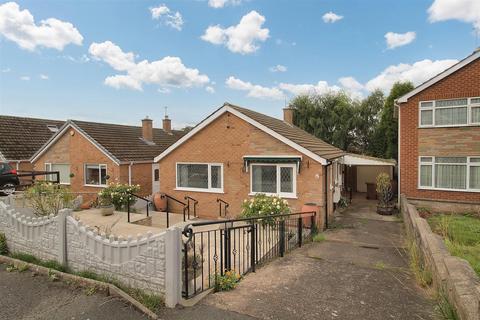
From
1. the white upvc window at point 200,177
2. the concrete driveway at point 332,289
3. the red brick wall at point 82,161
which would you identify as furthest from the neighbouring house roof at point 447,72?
the red brick wall at point 82,161

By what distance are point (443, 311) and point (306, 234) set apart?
257 inches

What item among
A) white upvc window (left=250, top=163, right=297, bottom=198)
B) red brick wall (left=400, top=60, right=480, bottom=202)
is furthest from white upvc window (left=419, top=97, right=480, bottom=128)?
white upvc window (left=250, top=163, right=297, bottom=198)

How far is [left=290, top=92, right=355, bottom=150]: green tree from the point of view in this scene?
1292 inches

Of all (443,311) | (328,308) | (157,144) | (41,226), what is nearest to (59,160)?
(157,144)

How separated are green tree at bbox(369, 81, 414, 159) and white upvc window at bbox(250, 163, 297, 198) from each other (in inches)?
698

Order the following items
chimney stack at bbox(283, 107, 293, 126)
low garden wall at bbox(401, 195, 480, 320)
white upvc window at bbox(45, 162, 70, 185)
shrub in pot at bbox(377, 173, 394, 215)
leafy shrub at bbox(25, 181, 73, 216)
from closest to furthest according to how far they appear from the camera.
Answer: low garden wall at bbox(401, 195, 480, 320), leafy shrub at bbox(25, 181, 73, 216), shrub in pot at bbox(377, 173, 394, 215), white upvc window at bbox(45, 162, 70, 185), chimney stack at bbox(283, 107, 293, 126)

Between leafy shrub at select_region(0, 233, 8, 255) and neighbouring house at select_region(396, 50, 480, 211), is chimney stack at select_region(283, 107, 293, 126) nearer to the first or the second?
neighbouring house at select_region(396, 50, 480, 211)

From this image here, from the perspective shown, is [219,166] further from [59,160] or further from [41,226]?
[59,160]

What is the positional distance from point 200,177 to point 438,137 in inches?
440

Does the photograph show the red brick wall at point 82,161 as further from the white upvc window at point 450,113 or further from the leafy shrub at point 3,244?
the white upvc window at point 450,113

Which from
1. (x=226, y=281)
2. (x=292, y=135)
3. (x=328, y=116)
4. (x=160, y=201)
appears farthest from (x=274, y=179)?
(x=328, y=116)

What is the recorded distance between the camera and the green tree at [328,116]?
1292 inches

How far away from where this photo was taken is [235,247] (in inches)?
284

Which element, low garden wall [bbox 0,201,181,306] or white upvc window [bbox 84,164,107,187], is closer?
low garden wall [bbox 0,201,181,306]
